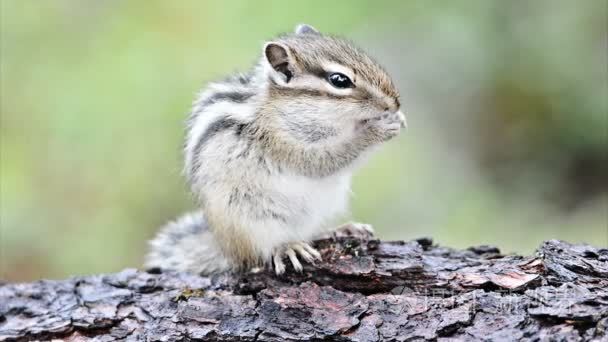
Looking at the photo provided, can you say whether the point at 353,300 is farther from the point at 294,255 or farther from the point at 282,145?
the point at 282,145

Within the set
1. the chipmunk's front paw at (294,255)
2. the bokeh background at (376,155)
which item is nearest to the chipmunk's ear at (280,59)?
→ the chipmunk's front paw at (294,255)

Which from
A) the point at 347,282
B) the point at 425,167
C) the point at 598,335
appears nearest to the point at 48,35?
the point at 425,167

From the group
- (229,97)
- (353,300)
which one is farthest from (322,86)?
(353,300)

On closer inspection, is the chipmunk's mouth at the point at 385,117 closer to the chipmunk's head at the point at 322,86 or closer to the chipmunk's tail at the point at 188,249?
the chipmunk's head at the point at 322,86

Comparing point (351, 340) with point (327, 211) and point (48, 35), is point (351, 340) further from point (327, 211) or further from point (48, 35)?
point (48, 35)

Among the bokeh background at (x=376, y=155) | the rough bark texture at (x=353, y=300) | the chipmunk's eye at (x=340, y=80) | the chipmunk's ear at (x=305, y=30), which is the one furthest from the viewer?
the bokeh background at (x=376, y=155)

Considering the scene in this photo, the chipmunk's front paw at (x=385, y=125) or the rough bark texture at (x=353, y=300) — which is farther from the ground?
the chipmunk's front paw at (x=385, y=125)

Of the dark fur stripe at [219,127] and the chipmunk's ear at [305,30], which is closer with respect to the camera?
the dark fur stripe at [219,127]
